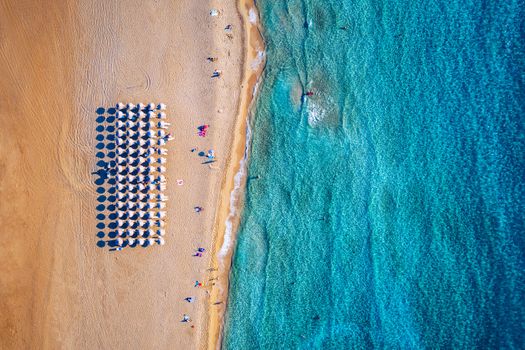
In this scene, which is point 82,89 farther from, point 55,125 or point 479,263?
point 479,263

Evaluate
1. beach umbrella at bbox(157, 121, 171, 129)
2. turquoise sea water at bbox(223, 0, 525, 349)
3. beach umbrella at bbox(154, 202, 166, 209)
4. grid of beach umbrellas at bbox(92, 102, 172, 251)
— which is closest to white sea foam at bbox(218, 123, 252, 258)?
turquoise sea water at bbox(223, 0, 525, 349)

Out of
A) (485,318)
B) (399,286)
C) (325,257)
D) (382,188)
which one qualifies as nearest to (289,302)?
(325,257)

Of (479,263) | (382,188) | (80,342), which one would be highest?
(382,188)

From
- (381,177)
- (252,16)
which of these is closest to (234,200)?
(381,177)

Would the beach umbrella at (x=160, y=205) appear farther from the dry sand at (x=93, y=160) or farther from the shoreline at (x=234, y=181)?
the shoreline at (x=234, y=181)

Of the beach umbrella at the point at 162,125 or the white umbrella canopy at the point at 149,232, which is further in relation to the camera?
the beach umbrella at the point at 162,125

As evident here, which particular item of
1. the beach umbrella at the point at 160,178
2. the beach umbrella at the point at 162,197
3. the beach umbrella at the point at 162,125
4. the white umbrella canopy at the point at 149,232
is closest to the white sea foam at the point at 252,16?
the beach umbrella at the point at 162,125

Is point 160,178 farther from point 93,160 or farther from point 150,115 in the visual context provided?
point 93,160
